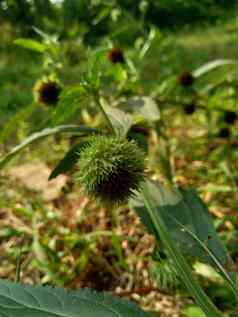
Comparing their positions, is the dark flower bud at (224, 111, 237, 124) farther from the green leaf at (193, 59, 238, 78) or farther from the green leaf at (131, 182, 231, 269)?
the green leaf at (131, 182, 231, 269)

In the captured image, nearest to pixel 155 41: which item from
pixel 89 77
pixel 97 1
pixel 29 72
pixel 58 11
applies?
pixel 97 1

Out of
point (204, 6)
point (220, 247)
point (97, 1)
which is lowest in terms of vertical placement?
point (220, 247)

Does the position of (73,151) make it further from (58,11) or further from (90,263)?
(58,11)

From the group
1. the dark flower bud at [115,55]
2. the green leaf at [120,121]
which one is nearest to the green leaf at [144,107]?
the green leaf at [120,121]

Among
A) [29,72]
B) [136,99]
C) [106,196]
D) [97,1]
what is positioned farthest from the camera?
[29,72]

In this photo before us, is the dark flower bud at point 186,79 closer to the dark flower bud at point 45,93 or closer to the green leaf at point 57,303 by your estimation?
the dark flower bud at point 45,93

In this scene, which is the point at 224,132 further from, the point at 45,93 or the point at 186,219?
the point at 186,219
